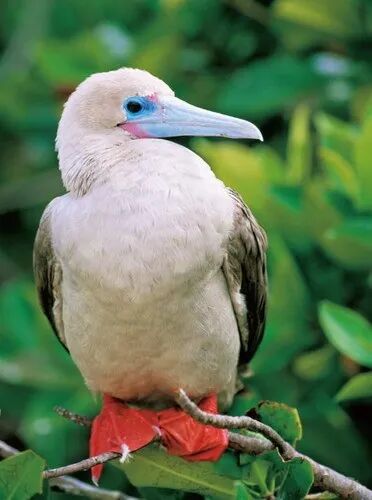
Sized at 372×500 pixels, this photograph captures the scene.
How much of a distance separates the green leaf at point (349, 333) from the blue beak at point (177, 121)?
93 cm

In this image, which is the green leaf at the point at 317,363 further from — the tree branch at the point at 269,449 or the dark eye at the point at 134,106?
the dark eye at the point at 134,106

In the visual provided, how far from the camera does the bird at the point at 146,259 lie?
→ 3.24 meters

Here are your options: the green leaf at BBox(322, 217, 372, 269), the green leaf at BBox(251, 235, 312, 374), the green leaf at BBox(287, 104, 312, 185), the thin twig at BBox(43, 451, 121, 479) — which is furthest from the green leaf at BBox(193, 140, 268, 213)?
the thin twig at BBox(43, 451, 121, 479)

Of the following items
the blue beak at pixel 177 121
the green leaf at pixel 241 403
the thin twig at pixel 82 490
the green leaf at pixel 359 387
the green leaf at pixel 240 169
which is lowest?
the green leaf at pixel 241 403

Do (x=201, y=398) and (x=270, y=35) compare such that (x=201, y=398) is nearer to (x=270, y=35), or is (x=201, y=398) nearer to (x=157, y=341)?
(x=157, y=341)

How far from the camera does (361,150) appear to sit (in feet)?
14.5

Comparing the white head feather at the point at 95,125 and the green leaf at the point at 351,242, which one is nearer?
the white head feather at the point at 95,125

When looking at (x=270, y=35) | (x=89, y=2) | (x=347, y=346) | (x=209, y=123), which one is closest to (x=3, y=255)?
(x=89, y=2)

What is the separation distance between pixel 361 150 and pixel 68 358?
60.3 inches

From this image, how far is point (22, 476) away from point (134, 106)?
108 centimetres

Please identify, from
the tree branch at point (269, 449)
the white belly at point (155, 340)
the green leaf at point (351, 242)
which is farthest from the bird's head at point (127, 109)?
the green leaf at point (351, 242)

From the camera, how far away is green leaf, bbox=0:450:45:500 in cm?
309

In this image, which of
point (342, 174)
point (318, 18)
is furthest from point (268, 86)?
point (342, 174)

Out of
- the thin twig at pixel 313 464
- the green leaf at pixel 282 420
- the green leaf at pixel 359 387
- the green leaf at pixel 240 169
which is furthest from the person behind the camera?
the green leaf at pixel 240 169
